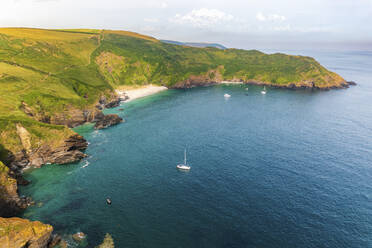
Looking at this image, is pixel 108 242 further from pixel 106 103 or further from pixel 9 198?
pixel 106 103

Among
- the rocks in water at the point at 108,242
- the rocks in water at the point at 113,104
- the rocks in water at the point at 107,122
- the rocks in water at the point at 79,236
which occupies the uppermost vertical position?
the rocks in water at the point at 113,104

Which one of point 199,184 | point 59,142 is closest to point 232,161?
point 199,184

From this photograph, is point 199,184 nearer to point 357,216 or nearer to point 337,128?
point 357,216

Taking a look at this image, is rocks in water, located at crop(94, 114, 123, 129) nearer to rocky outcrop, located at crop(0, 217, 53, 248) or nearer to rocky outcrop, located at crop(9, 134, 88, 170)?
rocky outcrop, located at crop(9, 134, 88, 170)

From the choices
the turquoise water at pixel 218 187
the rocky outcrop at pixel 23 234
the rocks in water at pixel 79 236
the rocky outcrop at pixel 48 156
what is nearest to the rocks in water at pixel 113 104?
the turquoise water at pixel 218 187

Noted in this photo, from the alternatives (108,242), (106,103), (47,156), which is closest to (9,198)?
(47,156)

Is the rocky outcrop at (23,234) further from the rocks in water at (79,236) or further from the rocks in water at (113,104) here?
the rocks in water at (113,104)
